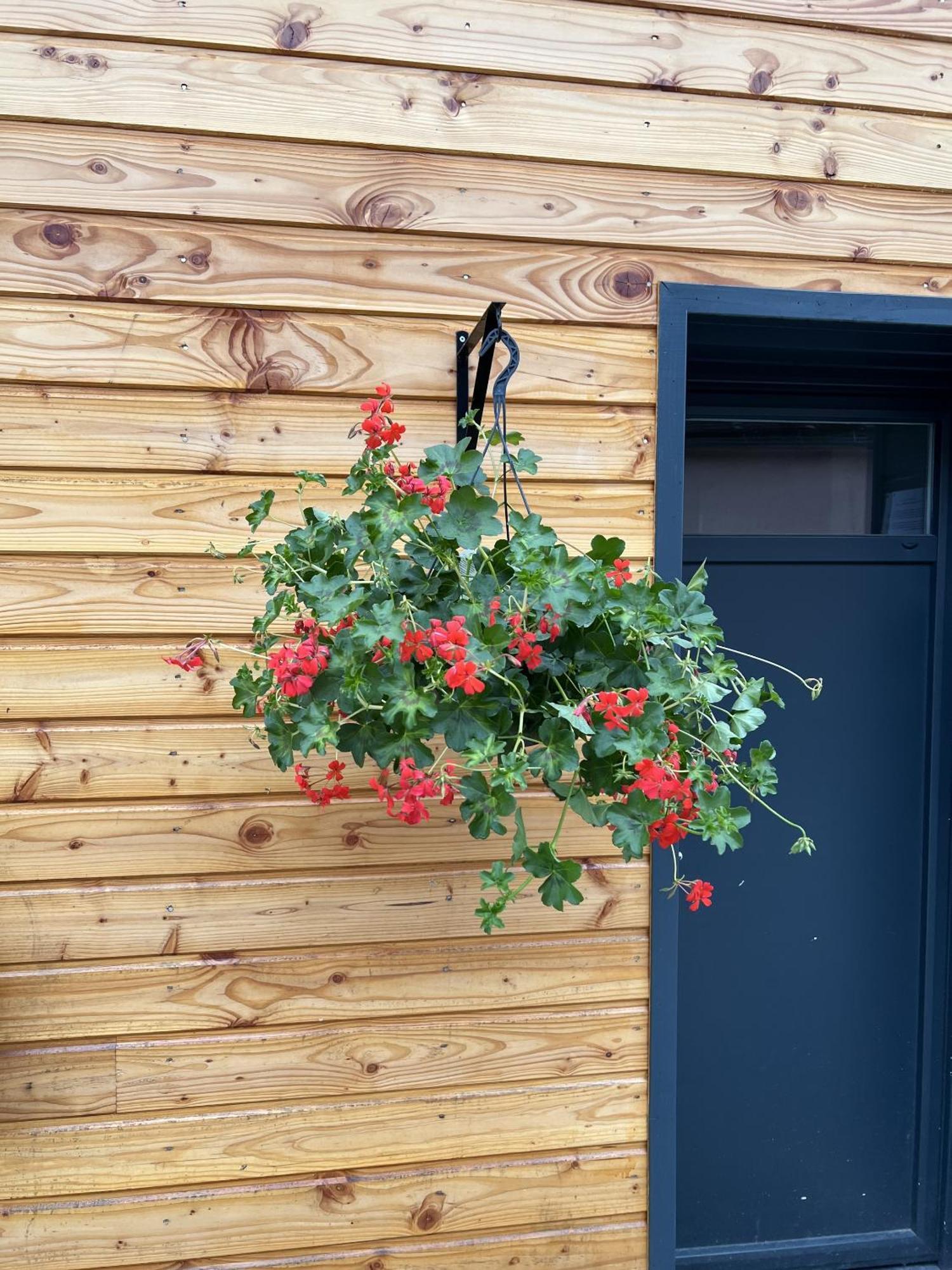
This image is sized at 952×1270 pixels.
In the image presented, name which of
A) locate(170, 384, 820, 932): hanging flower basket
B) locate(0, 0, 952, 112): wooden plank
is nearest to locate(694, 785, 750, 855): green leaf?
locate(170, 384, 820, 932): hanging flower basket

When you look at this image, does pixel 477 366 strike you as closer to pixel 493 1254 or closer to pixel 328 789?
pixel 328 789

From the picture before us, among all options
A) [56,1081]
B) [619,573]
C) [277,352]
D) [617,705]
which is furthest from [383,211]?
[56,1081]

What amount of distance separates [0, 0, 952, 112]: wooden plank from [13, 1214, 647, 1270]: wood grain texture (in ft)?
6.98

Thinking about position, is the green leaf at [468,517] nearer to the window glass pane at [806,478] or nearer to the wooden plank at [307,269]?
the wooden plank at [307,269]

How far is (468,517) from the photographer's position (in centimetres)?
125

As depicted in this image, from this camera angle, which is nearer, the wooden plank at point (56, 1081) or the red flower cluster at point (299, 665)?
the red flower cluster at point (299, 665)

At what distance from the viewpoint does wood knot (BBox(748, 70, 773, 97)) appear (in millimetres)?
1834

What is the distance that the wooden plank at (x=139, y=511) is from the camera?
1.66 m

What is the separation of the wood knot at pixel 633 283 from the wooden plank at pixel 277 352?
62 millimetres

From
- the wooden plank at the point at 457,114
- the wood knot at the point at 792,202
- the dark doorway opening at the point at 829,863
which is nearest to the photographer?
the wooden plank at the point at 457,114

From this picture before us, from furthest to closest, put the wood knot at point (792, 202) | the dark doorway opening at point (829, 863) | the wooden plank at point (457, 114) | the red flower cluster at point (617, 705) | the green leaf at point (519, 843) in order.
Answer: the dark doorway opening at point (829, 863) < the wood knot at point (792, 202) < the wooden plank at point (457, 114) < the green leaf at point (519, 843) < the red flower cluster at point (617, 705)

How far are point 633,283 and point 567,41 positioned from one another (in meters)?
0.44

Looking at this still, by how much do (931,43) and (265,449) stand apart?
1.54m

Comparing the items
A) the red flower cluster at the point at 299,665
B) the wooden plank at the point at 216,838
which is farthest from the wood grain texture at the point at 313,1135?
the red flower cluster at the point at 299,665
